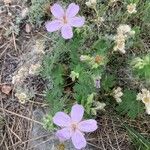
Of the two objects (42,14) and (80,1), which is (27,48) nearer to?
(42,14)

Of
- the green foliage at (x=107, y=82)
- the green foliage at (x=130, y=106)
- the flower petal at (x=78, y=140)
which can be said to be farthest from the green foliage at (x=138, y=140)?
the flower petal at (x=78, y=140)

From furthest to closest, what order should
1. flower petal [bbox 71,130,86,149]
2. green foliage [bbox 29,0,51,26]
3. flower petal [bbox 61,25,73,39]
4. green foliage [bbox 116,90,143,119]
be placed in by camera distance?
green foliage [bbox 29,0,51,26] < green foliage [bbox 116,90,143,119] < flower petal [bbox 61,25,73,39] < flower petal [bbox 71,130,86,149]

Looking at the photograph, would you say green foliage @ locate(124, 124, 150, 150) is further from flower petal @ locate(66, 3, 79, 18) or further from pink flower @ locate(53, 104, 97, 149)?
flower petal @ locate(66, 3, 79, 18)

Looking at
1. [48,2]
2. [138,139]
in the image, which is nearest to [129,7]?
[48,2]

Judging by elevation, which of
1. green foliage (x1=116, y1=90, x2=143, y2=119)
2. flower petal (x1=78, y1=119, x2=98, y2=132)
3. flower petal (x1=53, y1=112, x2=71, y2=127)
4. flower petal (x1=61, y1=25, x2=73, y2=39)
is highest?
flower petal (x1=61, y1=25, x2=73, y2=39)

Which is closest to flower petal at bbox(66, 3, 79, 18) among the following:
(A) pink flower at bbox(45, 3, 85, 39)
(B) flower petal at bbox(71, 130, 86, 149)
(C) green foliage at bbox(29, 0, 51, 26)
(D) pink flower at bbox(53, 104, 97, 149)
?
(A) pink flower at bbox(45, 3, 85, 39)

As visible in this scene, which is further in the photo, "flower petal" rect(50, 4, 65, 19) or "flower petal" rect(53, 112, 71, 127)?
"flower petal" rect(50, 4, 65, 19)

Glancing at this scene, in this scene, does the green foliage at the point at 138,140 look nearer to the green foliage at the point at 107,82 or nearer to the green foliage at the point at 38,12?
the green foliage at the point at 107,82

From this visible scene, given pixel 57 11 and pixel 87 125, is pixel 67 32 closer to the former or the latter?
pixel 57 11
